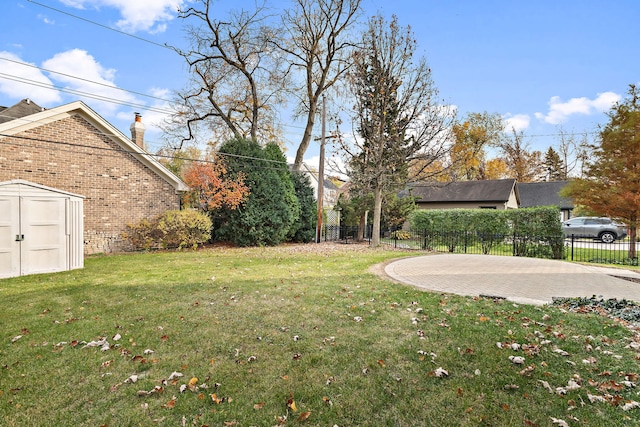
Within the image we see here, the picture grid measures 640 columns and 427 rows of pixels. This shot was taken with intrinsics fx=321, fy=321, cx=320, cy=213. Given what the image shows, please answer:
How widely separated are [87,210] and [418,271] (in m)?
12.0

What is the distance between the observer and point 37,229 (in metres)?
7.92

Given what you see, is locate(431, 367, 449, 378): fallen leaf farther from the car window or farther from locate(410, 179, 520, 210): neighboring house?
the car window

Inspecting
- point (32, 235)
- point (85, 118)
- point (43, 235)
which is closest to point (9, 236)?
point (32, 235)

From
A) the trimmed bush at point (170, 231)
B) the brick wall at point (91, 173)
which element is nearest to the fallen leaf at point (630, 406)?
the trimmed bush at point (170, 231)

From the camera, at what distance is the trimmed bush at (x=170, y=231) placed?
12758mm

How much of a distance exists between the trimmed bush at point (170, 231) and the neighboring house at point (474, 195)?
15874 mm

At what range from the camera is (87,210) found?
39.5ft

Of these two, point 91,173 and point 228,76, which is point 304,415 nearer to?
point 91,173

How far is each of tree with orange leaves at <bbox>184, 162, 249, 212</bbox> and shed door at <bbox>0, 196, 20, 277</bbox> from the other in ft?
21.4

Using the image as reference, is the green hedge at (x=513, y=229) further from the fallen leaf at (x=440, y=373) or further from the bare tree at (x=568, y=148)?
the bare tree at (x=568, y=148)

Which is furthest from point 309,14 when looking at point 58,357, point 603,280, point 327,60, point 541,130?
point 541,130

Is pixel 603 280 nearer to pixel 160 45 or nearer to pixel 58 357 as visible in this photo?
pixel 58 357

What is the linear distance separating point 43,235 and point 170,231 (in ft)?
16.4

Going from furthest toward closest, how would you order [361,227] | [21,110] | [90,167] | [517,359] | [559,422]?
[361,227] → [21,110] → [90,167] → [517,359] → [559,422]
